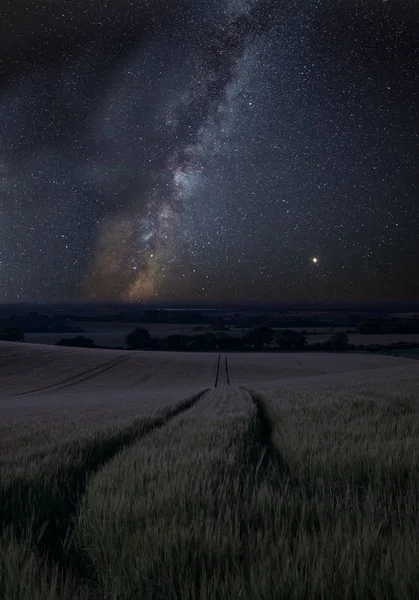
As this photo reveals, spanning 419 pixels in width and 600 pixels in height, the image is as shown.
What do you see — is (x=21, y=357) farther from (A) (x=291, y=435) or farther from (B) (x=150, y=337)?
(A) (x=291, y=435)

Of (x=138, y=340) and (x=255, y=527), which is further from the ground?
(x=255, y=527)

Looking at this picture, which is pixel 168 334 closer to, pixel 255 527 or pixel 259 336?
pixel 259 336

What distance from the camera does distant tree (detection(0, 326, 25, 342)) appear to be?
71.4m

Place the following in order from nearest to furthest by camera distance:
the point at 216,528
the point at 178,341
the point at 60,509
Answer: the point at 216,528
the point at 60,509
the point at 178,341

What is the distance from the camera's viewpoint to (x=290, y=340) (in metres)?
69.7

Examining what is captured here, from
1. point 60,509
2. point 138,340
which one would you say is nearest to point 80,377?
point 138,340

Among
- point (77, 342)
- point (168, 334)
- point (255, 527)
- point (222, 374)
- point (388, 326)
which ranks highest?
point (255, 527)

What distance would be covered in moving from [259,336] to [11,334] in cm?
4134

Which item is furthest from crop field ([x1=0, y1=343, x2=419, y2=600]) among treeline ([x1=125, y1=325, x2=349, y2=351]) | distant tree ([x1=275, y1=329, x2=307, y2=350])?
distant tree ([x1=275, y1=329, x2=307, y2=350])

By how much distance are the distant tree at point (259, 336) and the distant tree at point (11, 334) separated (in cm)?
3802

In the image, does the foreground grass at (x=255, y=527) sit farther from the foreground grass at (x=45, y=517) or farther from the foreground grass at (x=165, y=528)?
the foreground grass at (x=45, y=517)

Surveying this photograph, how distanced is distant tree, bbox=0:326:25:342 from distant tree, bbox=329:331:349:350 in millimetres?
51485

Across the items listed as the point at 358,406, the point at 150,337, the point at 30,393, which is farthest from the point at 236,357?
the point at 358,406

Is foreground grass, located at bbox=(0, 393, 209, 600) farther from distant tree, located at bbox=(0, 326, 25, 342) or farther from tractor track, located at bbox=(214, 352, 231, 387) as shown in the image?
distant tree, located at bbox=(0, 326, 25, 342)
